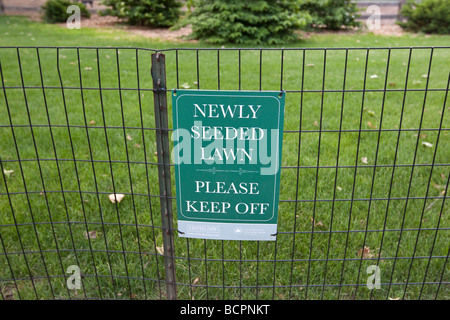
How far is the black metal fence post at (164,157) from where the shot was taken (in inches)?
80.2

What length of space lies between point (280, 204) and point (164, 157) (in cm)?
150

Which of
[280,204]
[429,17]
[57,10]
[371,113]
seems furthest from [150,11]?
[280,204]

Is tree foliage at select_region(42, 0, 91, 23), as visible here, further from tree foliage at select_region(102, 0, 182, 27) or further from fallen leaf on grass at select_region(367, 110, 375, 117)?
fallen leaf on grass at select_region(367, 110, 375, 117)

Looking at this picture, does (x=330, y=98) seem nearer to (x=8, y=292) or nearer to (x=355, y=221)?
(x=355, y=221)

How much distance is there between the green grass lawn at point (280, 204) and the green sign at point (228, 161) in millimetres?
143

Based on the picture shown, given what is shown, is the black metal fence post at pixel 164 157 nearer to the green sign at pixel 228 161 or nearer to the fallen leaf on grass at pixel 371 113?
→ the green sign at pixel 228 161

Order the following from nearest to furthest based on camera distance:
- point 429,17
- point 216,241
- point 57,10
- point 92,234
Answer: point 216,241
point 92,234
point 429,17
point 57,10

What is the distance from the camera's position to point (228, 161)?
2066 millimetres

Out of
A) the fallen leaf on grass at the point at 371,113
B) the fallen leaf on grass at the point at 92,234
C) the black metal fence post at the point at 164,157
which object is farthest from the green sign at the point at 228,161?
the fallen leaf on grass at the point at 371,113

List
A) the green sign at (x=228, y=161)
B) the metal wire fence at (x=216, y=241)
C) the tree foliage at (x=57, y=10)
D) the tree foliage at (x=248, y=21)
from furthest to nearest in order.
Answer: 1. the tree foliage at (x=57, y=10)
2. the tree foliage at (x=248, y=21)
3. the metal wire fence at (x=216, y=241)
4. the green sign at (x=228, y=161)

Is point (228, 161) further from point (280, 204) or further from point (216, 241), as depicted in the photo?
point (280, 204)

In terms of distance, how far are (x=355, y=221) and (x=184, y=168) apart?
1.68m

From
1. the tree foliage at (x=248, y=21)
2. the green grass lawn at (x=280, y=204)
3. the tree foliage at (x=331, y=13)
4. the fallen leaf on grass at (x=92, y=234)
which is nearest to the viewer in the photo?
the green grass lawn at (x=280, y=204)

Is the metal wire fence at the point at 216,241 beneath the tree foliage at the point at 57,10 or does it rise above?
beneath
